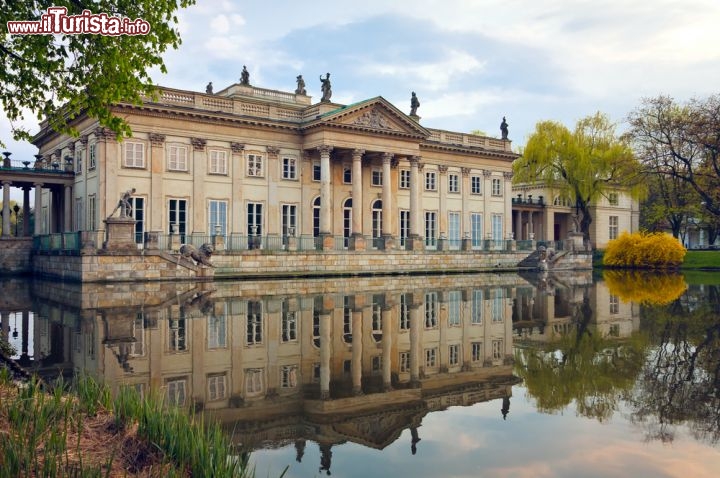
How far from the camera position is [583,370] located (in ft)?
36.9

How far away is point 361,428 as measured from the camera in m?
7.91

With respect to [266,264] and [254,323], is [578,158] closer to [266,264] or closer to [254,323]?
[266,264]

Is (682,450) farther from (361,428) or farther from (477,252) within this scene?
(477,252)

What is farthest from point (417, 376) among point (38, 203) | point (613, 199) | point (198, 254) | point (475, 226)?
point (613, 199)

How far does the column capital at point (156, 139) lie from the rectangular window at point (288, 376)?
2952 centimetres

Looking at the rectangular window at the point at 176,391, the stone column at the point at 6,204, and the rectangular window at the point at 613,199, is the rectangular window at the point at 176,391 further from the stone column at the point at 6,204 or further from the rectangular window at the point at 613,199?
the rectangular window at the point at 613,199

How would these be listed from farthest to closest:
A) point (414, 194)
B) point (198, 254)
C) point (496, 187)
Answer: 1. point (496, 187)
2. point (414, 194)
3. point (198, 254)

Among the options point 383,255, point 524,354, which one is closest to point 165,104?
point 383,255

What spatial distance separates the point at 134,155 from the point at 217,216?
6.33m

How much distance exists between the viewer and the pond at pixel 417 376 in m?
7.03

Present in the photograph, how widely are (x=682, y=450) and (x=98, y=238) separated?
34351mm

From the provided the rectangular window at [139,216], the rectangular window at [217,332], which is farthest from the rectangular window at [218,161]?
the rectangular window at [217,332]

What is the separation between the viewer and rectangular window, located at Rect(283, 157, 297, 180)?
43.6 metres

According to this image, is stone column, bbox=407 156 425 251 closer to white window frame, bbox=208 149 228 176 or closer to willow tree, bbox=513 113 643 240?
white window frame, bbox=208 149 228 176
